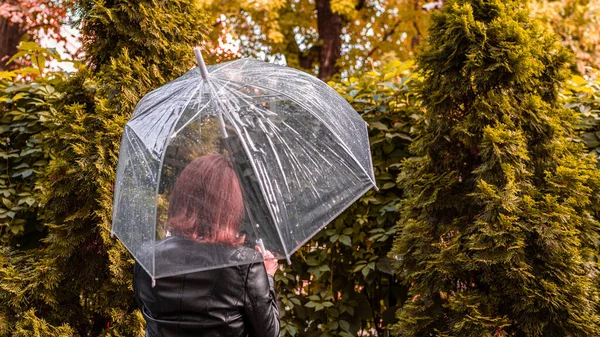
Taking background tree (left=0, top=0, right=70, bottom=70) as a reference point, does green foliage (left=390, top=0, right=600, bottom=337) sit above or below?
below

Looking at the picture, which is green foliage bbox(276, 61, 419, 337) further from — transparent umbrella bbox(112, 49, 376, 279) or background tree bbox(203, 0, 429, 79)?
background tree bbox(203, 0, 429, 79)

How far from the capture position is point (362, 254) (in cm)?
422

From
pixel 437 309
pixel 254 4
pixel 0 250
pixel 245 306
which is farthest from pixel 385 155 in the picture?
pixel 254 4

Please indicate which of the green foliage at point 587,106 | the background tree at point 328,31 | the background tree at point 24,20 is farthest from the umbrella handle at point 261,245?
the background tree at point 328,31

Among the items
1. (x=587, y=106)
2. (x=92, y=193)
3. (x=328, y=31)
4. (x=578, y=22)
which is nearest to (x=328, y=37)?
(x=328, y=31)

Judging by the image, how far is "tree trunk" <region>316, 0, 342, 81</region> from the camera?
13891mm

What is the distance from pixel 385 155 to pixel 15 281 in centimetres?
258

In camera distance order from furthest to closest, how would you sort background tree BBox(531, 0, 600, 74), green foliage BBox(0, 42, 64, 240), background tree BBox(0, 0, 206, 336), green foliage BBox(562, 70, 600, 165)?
background tree BBox(531, 0, 600, 74)
green foliage BBox(0, 42, 64, 240)
green foliage BBox(562, 70, 600, 165)
background tree BBox(0, 0, 206, 336)

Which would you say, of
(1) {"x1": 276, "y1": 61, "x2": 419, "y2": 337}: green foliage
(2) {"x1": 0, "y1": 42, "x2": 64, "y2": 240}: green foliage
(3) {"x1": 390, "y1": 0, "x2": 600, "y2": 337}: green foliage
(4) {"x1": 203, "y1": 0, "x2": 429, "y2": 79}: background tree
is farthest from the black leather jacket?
(4) {"x1": 203, "y1": 0, "x2": 429, "y2": 79}: background tree

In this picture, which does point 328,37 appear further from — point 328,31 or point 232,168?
point 232,168

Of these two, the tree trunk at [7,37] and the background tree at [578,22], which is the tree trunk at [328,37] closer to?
the background tree at [578,22]

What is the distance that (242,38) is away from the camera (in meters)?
15.5

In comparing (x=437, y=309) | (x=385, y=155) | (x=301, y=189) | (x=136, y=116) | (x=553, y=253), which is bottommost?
(x=437, y=309)

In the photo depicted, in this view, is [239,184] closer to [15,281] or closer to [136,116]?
[136,116]
